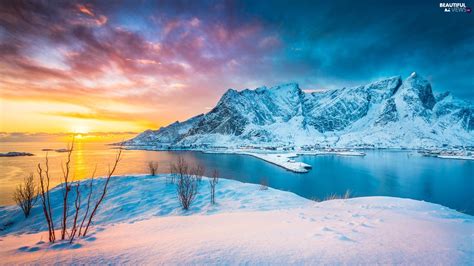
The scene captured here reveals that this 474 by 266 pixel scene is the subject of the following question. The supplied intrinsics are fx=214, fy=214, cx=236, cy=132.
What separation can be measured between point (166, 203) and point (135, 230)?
12318mm

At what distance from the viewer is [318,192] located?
95.6 feet

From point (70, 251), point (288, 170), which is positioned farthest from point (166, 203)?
point (288, 170)

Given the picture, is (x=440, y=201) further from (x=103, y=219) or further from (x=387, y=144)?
(x=387, y=144)

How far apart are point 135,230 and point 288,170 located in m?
46.7

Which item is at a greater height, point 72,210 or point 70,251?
point 70,251

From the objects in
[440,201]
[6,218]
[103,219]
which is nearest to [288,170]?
[440,201]

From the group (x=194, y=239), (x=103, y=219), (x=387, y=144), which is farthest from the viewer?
(x=387, y=144)

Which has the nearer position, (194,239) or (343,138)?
(194,239)

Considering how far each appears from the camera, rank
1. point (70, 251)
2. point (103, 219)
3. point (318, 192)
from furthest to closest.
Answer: point (318, 192) < point (103, 219) < point (70, 251)

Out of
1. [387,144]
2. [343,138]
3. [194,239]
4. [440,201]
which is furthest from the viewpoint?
[343,138]

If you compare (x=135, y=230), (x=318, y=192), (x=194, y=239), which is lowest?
(x=318, y=192)

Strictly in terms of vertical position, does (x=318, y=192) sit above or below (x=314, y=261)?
below

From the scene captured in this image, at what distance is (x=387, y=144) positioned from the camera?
16212 cm

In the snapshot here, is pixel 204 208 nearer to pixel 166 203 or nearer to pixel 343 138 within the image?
pixel 166 203
